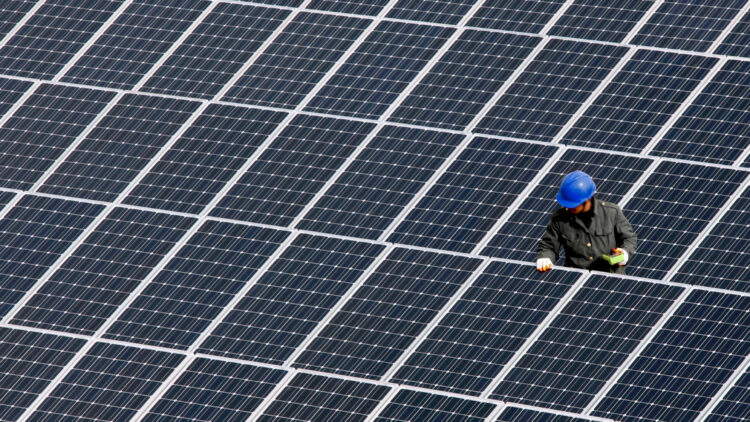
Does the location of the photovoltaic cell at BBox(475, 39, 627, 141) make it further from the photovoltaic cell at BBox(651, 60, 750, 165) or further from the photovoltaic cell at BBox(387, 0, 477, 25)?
the photovoltaic cell at BBox(387, 0, 477, 25)

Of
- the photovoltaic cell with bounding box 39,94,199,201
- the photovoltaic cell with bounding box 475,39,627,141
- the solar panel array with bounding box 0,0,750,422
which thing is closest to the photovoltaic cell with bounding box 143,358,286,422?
the solar panel array with bounding box 0,0,750,422

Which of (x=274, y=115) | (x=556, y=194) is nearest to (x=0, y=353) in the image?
(x=274, y=115)

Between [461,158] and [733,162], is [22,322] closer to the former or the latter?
[461,158]

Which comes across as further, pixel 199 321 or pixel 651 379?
pixel 199 321

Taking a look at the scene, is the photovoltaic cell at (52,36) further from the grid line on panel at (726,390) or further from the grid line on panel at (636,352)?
the grid line on panel at (726,390)

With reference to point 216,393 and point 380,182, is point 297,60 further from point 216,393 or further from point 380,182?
point 216,393

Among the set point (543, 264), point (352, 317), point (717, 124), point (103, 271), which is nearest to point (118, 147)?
point (103, 271)

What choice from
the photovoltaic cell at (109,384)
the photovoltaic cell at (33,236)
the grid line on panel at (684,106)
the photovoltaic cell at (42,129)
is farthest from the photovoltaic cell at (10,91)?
the grid line on panel at (684,106)
